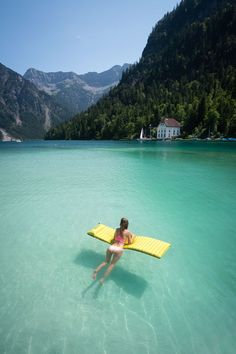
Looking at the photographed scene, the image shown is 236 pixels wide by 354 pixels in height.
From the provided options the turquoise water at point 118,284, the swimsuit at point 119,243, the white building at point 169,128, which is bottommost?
the turquoise water at point 118,284

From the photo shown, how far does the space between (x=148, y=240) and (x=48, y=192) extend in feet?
44.9

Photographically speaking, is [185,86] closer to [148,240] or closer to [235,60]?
[235,60]

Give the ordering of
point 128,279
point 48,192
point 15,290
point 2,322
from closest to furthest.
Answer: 1. point 2,322
2. point 15,290
3. point 128,279
4. point 48,192

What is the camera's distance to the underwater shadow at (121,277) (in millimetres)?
7839

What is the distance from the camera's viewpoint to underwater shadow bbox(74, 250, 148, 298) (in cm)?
784

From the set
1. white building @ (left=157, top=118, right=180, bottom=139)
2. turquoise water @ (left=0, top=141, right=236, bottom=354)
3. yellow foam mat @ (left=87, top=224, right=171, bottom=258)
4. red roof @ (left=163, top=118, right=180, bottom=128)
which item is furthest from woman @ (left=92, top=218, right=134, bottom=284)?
red roof @ (left=163, top=118, right=180, bottom=128)

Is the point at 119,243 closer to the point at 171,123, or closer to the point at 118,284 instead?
the point at 118,284

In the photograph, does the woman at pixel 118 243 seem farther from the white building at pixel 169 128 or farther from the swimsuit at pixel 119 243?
the white building at pixel 169 128

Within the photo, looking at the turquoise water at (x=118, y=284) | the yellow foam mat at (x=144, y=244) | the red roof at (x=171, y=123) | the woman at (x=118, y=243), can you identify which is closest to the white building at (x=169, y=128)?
the red roof at (x=171, y=123)

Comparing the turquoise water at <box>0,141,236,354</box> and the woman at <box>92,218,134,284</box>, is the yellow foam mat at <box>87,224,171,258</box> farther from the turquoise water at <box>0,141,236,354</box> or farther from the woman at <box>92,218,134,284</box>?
the turquoise water at <box>0,141,236,354</box>

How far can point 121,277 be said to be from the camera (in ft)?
27.5

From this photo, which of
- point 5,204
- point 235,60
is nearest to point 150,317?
point 5,204

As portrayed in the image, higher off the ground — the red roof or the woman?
the red roof

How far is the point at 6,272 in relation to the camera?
868 centimetres
